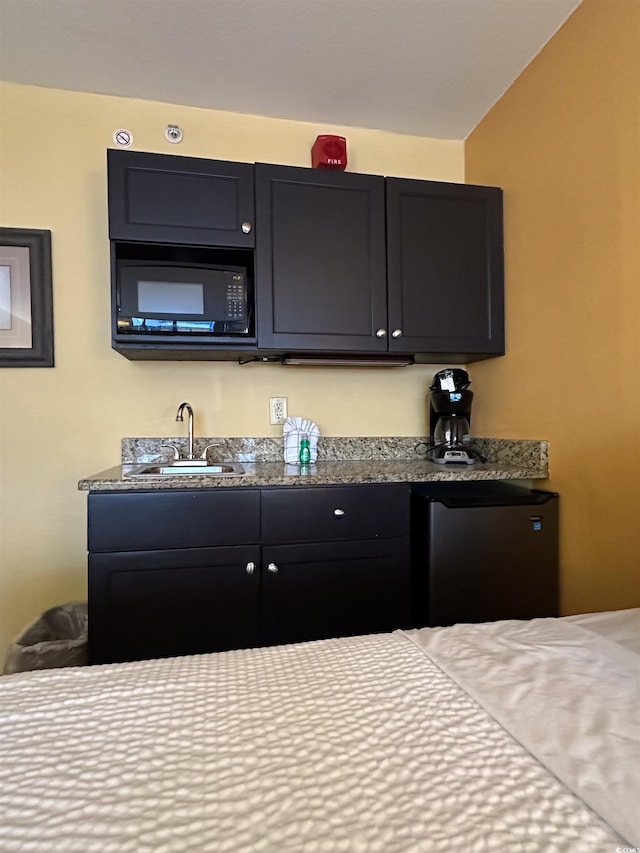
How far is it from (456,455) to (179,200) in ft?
5.18

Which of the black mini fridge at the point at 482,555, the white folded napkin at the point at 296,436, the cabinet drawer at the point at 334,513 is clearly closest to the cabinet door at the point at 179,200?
the white folded napkin at the point at 296,436

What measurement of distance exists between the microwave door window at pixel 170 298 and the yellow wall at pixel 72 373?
0.36 m

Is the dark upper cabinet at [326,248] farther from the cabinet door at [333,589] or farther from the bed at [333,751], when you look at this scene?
the bed at [333,751]

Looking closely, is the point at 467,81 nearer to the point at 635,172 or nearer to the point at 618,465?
the point at 635,172

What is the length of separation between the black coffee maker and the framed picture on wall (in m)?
1.77

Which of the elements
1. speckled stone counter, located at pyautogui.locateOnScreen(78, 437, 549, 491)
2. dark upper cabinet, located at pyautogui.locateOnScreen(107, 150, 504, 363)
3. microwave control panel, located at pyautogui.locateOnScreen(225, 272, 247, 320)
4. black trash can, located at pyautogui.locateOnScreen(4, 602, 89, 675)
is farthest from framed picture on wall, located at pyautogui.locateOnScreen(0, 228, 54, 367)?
black trash can, located at pyautogui.locateOnScreen(4, 602, 89, 675)

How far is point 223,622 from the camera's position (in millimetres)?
1695

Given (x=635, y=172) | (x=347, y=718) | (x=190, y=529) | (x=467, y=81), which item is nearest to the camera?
(x=347, y=718)

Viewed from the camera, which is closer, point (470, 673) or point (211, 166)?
point (470, 673)

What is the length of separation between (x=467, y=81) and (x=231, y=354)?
1.54 m

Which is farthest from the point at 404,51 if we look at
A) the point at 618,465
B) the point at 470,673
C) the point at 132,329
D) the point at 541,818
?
the point at 541,818

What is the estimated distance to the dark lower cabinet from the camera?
1625 mm

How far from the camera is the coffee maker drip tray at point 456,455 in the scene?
2.22 meters

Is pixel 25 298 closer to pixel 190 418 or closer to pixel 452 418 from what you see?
pixel 190 418
